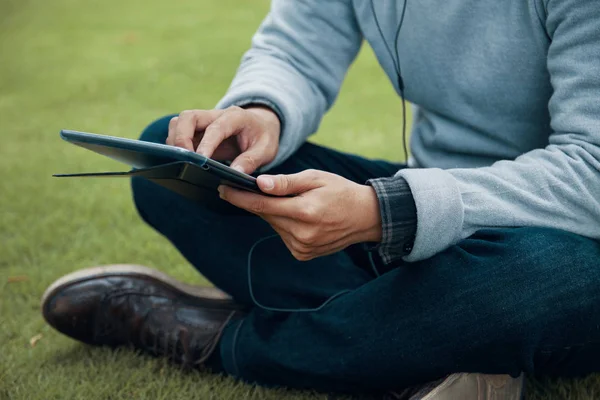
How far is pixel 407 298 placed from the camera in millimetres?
1194

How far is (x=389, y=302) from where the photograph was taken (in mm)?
1221

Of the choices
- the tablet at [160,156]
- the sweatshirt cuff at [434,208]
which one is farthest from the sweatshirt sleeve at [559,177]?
the tablet at [160,156]

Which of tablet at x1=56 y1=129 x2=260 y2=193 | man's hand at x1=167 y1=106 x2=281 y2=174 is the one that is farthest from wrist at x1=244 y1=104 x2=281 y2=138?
tablet at x1=56 y1=129 x2=260 y2=193

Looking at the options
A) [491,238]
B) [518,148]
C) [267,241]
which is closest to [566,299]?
[491,238]

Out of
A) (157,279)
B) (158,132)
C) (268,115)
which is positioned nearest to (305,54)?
(268,115)

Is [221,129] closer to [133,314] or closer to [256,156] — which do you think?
[256,156]

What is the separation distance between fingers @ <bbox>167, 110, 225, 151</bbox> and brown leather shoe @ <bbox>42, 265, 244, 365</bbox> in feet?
1.29

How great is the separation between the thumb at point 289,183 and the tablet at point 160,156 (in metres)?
0.02

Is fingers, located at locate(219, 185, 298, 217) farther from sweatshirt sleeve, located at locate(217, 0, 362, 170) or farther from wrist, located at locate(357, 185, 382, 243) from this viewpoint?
sweatshirt sleeve, located at locate(217, 0, 362, 170)

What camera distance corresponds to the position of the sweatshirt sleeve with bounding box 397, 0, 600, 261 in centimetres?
113

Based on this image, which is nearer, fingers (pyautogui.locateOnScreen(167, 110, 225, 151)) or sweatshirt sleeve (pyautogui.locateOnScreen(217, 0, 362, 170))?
fingers (pyautogui.locateOnScreen(167, 110, 225, 151))

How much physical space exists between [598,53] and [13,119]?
281 cm

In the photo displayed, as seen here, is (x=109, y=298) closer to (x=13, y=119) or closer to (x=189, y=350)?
(x=189, y=350)

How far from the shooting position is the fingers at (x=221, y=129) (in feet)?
3.93
